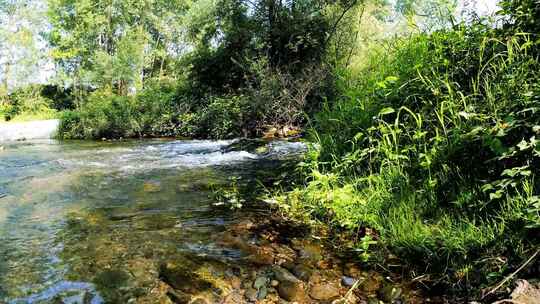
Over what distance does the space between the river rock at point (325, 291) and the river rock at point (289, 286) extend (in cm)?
6

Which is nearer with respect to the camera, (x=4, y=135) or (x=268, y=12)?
(x=268, y=12)

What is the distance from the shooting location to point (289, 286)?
2389 millimetres

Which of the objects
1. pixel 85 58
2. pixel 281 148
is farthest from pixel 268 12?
pixel 85 58

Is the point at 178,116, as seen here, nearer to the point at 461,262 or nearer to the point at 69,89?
the point at 461,262

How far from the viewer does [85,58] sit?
30500 millimetres

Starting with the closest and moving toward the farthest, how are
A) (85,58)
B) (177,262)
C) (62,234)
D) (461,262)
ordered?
(461,262) < (177,262) < (62,234) < (85,58)

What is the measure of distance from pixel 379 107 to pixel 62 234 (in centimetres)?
322

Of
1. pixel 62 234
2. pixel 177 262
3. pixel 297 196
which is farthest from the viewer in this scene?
pixel 297 196

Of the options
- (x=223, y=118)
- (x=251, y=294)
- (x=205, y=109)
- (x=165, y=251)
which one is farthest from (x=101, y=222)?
(x=205, y=109)

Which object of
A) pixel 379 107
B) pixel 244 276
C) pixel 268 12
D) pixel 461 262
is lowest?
pixel 244 276

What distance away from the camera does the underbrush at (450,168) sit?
6.94 ft

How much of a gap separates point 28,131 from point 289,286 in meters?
20.4

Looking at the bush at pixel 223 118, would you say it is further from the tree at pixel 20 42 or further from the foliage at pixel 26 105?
the tree at pixel 20 42

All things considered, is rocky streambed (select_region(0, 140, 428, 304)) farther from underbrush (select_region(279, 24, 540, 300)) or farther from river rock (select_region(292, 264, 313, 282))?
underbrush (select_region(279, 24, 540, 300))
